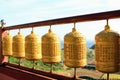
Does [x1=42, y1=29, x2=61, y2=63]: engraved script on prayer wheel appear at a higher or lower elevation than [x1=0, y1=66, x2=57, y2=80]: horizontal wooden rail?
higher

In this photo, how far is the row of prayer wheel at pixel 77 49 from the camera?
1.91 m

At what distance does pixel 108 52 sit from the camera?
6.26ft

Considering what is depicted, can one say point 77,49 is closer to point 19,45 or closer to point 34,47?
point 34,47

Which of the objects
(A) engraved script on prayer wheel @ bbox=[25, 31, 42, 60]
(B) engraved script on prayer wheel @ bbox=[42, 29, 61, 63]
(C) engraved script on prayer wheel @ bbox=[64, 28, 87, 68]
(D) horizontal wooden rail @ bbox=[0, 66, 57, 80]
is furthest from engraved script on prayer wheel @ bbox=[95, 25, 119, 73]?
(A) engraved script on prayer wheel @ bbox=[25, 31, 42, 60]

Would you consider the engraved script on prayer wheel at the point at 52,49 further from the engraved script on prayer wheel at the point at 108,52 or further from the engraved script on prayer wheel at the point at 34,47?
the engraved script on prayer wheel at the point at 108,52

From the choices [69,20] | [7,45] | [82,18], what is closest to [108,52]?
[82,18]

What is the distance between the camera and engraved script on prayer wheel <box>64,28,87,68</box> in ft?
7.21

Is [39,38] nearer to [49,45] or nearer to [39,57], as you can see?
[39,57]

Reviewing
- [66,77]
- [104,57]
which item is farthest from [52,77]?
[104,57]

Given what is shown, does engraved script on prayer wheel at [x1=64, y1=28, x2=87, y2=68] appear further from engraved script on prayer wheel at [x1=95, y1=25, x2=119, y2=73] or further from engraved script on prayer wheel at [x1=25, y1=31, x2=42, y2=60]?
engraved script on prayer wheel at [x1=25, y1=31, x2=42, y2=60]

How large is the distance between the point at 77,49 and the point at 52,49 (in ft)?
1.21

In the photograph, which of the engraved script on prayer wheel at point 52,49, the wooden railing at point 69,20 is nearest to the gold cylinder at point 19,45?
the wooden railing at point 69,20

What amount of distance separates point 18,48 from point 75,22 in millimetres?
1142

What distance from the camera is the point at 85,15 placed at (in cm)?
234
